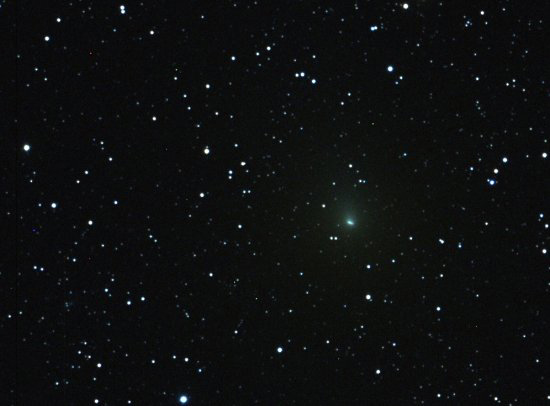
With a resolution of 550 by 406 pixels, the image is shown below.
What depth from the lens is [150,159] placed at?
1.65 ft

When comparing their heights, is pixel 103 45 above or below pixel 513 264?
above

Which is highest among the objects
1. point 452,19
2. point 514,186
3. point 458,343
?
point 452,19

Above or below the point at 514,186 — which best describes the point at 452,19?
above

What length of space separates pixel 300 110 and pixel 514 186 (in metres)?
0.22

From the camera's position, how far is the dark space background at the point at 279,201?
50cm

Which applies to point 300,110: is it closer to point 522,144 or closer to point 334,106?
point 334,106

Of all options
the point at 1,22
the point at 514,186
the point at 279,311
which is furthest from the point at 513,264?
the point at 1,22

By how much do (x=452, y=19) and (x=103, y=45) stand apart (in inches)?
12.8

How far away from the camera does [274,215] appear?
513mm

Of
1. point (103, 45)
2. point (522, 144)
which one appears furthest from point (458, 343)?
point (103, 45)

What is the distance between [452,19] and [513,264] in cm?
24

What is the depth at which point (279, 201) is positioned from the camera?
51 centimetres

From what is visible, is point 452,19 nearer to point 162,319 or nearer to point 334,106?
point 334,106

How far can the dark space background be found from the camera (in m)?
0.50
